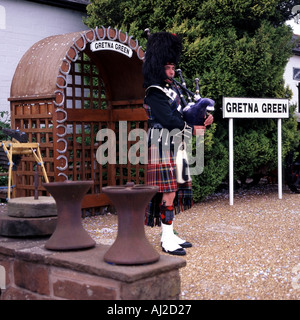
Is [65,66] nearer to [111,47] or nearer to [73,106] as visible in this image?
[111,47]

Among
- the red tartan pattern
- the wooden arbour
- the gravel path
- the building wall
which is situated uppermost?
the building wall

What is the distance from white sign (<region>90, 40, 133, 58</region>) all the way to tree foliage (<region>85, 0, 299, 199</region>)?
4.45 ft

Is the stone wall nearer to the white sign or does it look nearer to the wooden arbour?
the wooden arbour

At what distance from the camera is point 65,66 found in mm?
5914

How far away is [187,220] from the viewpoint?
6.74 meters

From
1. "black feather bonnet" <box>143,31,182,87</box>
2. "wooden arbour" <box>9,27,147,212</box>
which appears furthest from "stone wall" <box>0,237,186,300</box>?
"wooden arbour" <box>9,27,147,212</box>

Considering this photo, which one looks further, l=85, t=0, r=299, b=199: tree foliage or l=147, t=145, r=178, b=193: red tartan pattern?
l=85, t=0, r=299, b=199: tree foliage

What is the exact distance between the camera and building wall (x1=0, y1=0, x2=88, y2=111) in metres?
8.86

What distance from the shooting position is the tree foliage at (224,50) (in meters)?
7.95

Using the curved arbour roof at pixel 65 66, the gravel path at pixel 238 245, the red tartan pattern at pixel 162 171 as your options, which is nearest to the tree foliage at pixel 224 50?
the gravel path at pixel 238 245

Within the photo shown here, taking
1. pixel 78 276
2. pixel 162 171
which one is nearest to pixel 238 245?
pixel 162 171

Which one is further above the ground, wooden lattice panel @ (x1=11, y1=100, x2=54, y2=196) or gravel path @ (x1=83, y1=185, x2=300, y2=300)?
wooden lattice panel @ (x1=11, y1=100, x2=54, y2=196)

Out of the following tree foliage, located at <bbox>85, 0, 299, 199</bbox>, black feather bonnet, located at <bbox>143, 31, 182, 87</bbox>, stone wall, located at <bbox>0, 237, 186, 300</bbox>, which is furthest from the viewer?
tree foliage, located at <bbox>85, 0, 299, 199</bbox>

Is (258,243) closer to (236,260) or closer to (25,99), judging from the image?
(236,260)
